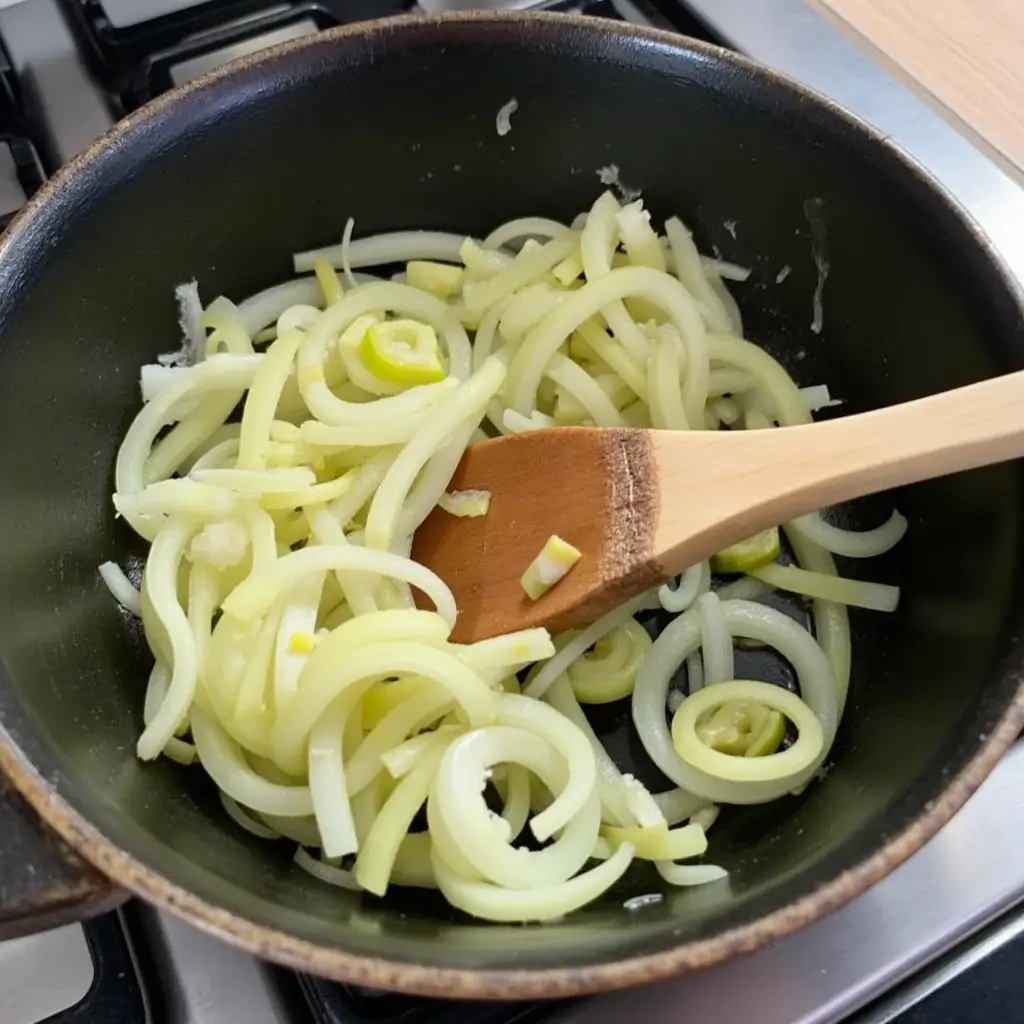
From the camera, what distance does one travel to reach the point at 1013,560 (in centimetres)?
83

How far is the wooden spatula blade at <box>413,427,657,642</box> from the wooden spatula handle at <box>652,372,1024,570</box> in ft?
0.10

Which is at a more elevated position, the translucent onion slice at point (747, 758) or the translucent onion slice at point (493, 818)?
the translucent onion slice at point (493, 818)

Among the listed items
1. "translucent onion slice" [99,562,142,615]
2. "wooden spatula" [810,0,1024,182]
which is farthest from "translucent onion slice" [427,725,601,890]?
"wooden spatula" [810,0,1024,182]

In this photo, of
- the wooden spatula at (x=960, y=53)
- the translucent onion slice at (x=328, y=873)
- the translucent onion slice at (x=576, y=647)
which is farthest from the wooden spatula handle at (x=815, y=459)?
the wooden spatula at (x=960, y=53)

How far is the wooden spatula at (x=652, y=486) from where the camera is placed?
80 cm

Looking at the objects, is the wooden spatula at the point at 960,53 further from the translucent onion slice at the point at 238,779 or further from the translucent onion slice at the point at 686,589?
the translucent onion slice at the point at 238,779

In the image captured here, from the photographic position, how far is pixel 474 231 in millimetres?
1187

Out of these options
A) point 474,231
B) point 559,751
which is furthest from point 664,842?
point 474,231

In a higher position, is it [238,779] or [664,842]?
[238,779]

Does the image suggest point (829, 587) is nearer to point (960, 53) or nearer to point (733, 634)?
point (733, 634)

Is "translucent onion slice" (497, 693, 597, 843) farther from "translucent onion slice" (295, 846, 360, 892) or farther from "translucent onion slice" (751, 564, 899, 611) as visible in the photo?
"translucent onion slice" (751, 564, 899, 611)

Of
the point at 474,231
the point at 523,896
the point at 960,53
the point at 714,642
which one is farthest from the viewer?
the point at 960,53

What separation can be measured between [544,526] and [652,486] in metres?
0.11

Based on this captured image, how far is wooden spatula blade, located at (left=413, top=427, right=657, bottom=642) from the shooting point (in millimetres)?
898
